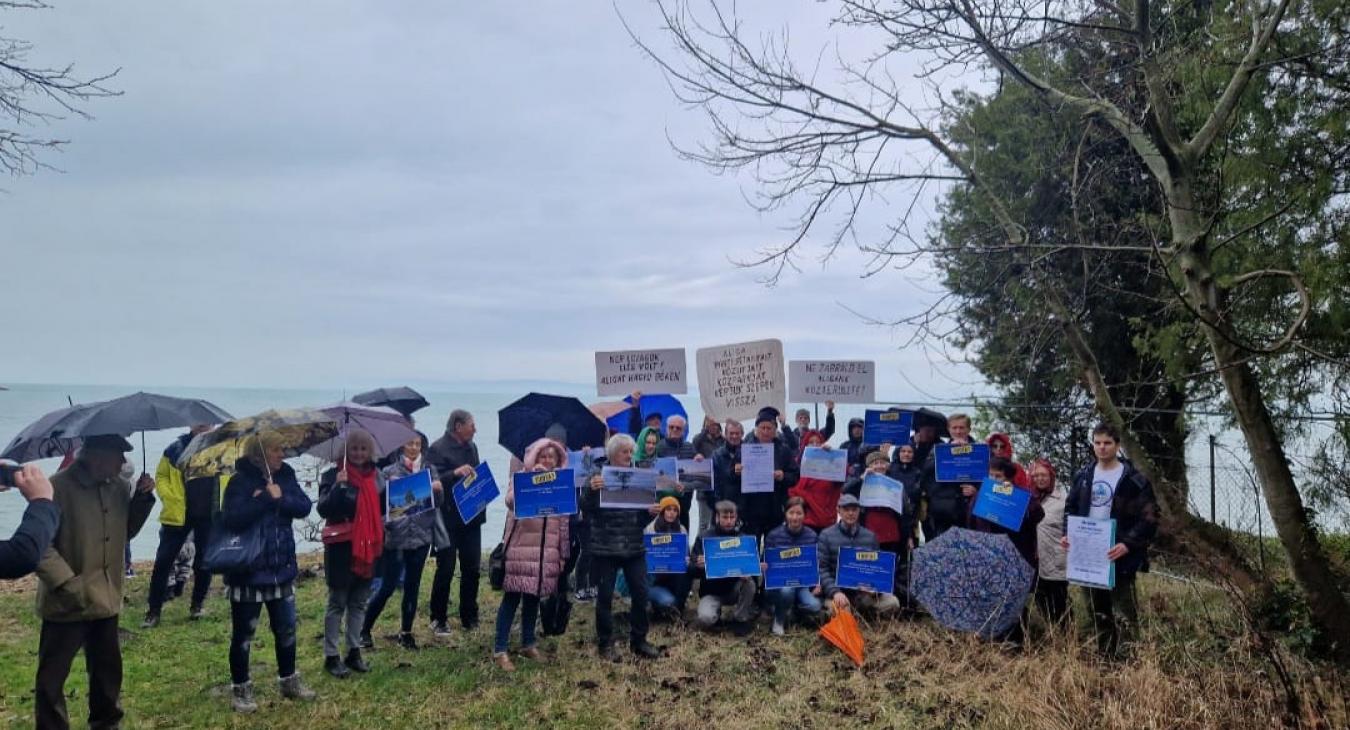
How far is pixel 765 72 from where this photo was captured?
23.1 ft

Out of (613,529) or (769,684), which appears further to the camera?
(613,529)

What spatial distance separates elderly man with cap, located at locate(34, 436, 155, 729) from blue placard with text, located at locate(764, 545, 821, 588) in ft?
15.8

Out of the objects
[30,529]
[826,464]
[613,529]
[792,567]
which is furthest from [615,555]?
[30,529]

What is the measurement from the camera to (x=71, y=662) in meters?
4.89

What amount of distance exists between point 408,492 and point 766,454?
3.22m

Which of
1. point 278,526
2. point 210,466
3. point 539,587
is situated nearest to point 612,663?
point 539,587

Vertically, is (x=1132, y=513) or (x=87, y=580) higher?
(x=1132, y=513)

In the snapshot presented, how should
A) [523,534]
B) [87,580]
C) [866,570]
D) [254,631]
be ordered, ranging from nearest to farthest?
[87,580]
[254,631]
[523,534]
[866,570]

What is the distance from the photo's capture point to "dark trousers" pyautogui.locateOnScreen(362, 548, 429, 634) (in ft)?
23.3

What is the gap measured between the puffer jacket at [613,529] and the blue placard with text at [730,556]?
1.04 m

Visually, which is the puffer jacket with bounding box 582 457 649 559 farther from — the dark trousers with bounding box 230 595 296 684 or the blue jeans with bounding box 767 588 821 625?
the dark trousers with bounding box 230 595 296 684

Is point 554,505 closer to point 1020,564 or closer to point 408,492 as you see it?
point 408,492

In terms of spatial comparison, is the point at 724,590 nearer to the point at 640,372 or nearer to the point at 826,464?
the point at 826,464

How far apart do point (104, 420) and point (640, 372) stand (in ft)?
17.0
